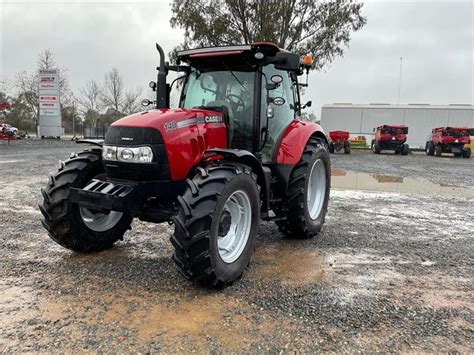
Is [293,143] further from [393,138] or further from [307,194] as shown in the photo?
[393,138]

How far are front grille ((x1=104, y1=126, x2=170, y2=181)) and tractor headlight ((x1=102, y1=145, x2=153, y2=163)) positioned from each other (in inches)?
1.4

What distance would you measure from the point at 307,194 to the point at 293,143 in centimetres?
70

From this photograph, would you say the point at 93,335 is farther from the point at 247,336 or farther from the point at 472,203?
the point at 472,203

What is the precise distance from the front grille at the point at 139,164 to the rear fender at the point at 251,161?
0.43m

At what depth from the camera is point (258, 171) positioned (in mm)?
4188

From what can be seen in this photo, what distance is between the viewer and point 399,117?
1347 inches

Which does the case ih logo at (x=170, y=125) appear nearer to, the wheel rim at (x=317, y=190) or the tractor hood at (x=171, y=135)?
the tractor hood at (x=171, y=135)

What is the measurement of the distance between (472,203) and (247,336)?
7.56 m

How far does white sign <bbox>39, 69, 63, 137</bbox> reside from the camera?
28641 millimetres

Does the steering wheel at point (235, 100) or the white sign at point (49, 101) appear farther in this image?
the white sign at point (49, 101)

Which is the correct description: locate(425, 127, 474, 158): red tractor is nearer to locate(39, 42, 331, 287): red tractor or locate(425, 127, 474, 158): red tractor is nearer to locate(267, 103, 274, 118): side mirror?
locate(39, 42, 331, 287): red tractor

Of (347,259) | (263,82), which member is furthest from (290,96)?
(347,259)

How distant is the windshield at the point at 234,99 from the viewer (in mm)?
4633

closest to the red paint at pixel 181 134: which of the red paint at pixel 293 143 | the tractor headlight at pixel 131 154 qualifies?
the tractor headlight at pixel 131 154
